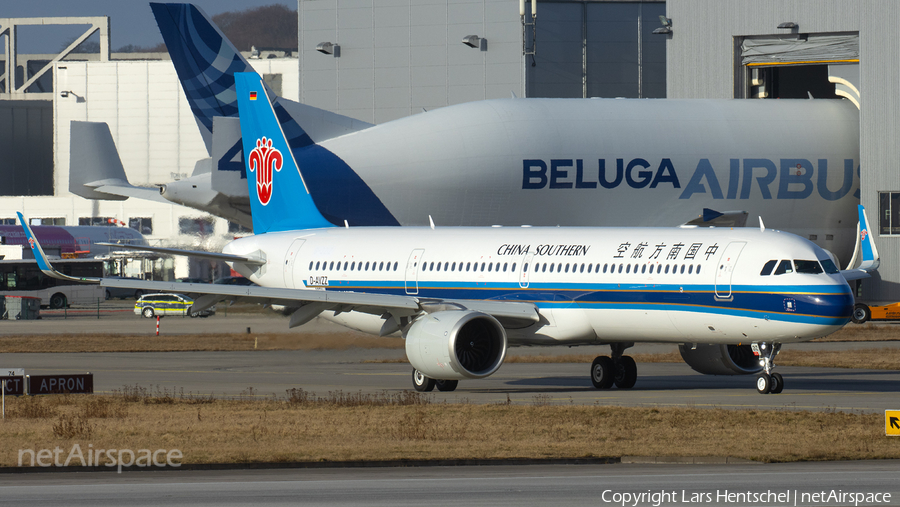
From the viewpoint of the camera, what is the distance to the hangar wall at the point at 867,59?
191ft

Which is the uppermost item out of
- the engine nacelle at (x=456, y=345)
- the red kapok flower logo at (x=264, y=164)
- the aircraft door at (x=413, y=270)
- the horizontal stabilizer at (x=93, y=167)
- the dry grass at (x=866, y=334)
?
the horizontal stabilizer at (x=93, y=167)

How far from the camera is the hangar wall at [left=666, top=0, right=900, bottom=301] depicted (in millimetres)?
58156

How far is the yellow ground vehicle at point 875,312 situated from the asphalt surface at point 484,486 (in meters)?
43.5

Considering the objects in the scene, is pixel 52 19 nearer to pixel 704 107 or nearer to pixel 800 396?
pixel 704 107

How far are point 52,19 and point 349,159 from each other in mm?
142295

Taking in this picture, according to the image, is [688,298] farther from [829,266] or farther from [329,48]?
[329,48]

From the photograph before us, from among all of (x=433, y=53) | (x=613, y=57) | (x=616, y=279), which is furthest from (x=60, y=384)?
(x=613, y=57)

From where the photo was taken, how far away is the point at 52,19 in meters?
180

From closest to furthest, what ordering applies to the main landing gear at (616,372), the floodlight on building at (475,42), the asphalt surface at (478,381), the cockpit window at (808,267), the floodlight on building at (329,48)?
the cockpit window at (808,267) < the asphalt surface at (478,381) < the main landing gear at (616,372) < the floodlight on building at (475,42) < the floodlight on building at (329,48)

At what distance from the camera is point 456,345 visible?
27.1m

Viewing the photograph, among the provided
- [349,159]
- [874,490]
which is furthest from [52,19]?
[874,490]

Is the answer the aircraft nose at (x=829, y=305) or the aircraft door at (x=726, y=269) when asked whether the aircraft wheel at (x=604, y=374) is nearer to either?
the aircraft door at (x=726, y=269)

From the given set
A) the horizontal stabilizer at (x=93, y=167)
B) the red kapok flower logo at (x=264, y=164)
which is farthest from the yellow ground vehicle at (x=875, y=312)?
the horizontal stabilizer at (x=93, y=167)

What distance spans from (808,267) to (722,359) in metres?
4.95
